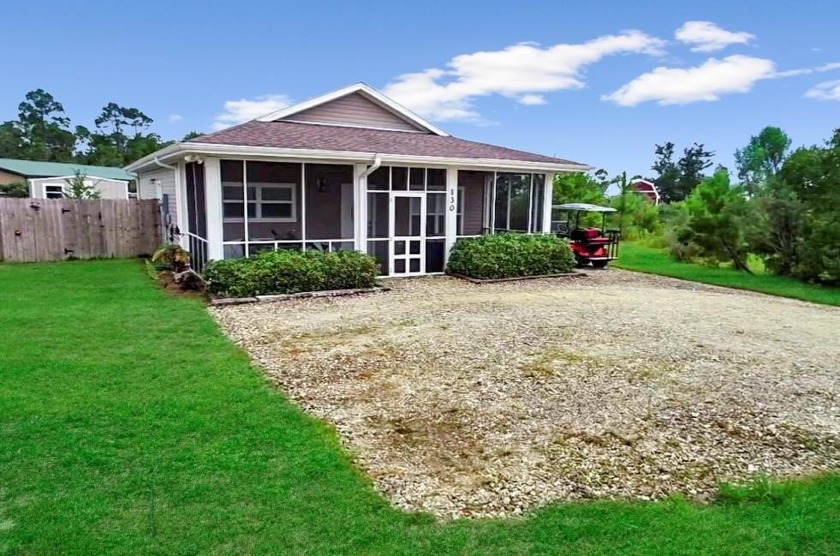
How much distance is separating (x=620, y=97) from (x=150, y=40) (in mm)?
25976

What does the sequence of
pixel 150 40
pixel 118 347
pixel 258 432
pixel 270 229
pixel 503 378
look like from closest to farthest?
1. pixel 258 432
2. pixel 503 378
3. pixel 118 347
4. pixel 270 229
5. pixel 150 40

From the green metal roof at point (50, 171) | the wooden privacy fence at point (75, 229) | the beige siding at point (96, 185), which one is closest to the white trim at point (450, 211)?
the wooden privacy fence at point (75, 229)

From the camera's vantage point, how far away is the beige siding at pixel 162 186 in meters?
13.6

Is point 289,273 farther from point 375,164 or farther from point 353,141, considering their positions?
point 353,141

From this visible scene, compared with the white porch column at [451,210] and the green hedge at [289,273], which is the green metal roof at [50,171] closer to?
the white porch column at [451,210]

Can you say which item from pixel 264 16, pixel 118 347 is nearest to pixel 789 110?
Result: pixel 264 16

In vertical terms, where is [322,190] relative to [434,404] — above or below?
above

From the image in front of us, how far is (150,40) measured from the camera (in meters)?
25.5

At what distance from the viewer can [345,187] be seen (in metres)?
13.4

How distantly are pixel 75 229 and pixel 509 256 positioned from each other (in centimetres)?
1150

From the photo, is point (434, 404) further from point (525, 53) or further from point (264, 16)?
point (525, 53)

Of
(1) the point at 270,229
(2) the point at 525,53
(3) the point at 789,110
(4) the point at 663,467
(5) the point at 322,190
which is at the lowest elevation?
(4) the point at 663,467

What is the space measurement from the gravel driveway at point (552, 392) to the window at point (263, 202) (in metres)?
3.91

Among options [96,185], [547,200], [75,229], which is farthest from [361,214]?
[96,185]
